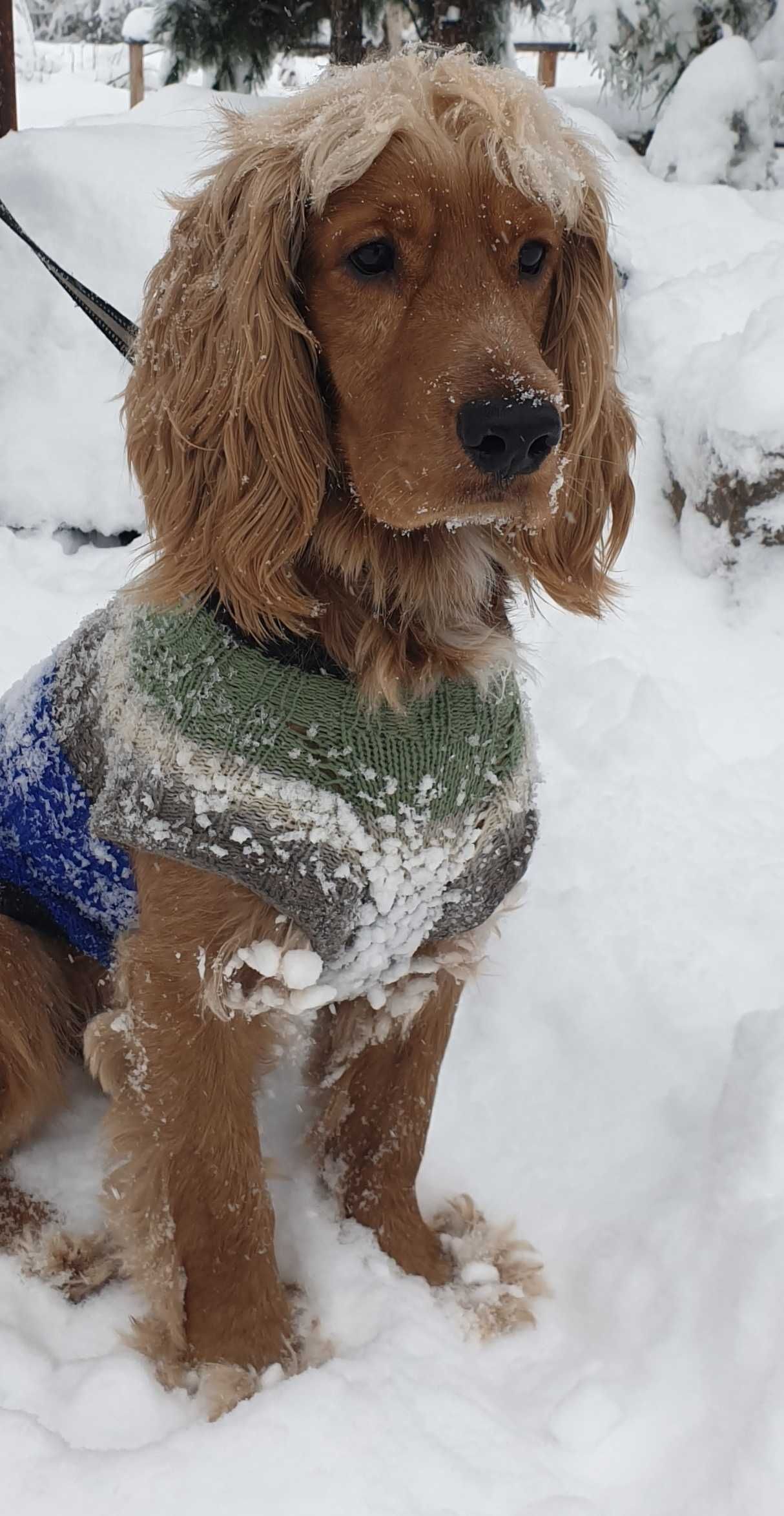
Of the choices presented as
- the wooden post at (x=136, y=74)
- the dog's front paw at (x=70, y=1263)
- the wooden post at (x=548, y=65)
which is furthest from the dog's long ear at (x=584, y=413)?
the wooden post at (x=136, y=74)

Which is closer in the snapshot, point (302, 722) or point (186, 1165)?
point (302, 722)

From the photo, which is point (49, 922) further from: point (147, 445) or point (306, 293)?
point (306, 293)

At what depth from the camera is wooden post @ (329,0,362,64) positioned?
698cm

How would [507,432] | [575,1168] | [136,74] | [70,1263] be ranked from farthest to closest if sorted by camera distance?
[136,74], [575,1168], [70,1263], [507,432]

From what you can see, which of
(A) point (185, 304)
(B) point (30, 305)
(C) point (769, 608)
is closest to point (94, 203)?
(B) point (30, 305)

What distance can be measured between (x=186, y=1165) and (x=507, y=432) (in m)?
1.23

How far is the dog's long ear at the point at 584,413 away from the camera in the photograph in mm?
1881

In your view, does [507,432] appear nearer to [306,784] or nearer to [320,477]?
[320,477]

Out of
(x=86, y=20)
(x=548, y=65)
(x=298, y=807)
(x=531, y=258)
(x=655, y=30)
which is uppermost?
(x=86, y=20)

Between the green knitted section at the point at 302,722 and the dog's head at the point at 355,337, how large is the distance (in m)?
0.07

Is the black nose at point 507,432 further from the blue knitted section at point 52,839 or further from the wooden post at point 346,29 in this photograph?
the wooden post at point 346,29

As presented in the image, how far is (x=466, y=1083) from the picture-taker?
260 centimetres

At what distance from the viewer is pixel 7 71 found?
559 cm

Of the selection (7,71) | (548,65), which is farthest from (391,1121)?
(548,65)
